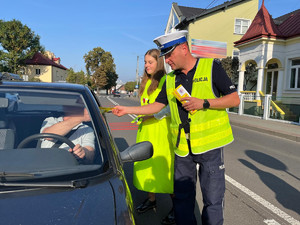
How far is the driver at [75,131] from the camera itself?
1.85 metres

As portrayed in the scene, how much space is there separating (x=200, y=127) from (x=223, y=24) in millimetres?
28398

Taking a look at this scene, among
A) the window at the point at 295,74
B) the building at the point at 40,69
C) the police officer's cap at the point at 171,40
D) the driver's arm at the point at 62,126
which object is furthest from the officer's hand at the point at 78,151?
the building at the point at 40,69

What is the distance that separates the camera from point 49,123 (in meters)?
2.24

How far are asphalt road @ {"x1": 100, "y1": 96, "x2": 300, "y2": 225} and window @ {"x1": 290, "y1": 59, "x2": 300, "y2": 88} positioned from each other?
11247 mm

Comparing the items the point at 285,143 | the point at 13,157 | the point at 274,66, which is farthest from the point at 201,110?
Result: the point at 274,66

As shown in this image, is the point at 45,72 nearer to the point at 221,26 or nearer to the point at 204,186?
the point at 221,26

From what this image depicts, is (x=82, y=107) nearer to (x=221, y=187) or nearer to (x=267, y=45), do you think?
(x=221, y=187)

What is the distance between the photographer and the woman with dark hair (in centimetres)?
290

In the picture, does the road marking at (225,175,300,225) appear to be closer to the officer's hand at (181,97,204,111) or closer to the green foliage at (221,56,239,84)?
the officer's hand at (181,97,204,111)

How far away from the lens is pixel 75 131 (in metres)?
2.12

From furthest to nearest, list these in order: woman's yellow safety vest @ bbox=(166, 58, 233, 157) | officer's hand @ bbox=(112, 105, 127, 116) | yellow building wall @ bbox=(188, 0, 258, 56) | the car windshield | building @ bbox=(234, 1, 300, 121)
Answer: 1. yellow building wall @ bbox=(188, 0, 258, 56)
2. building @ bbox=(234, 1, 300, 121)
3. officer's hand @ bbox=(112, 105, 127, 116)
4. woman's yellow safety vest @ bbox=(166, 58, 233, 157)
5. the car windshield

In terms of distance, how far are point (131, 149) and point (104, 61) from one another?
254 ft

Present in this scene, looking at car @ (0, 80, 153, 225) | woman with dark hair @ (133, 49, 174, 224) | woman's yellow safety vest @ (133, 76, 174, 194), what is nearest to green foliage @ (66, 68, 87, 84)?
woman with dark hair @ (133, 49, 174, 224)

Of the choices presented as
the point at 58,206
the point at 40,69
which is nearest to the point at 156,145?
the point at 58,206
